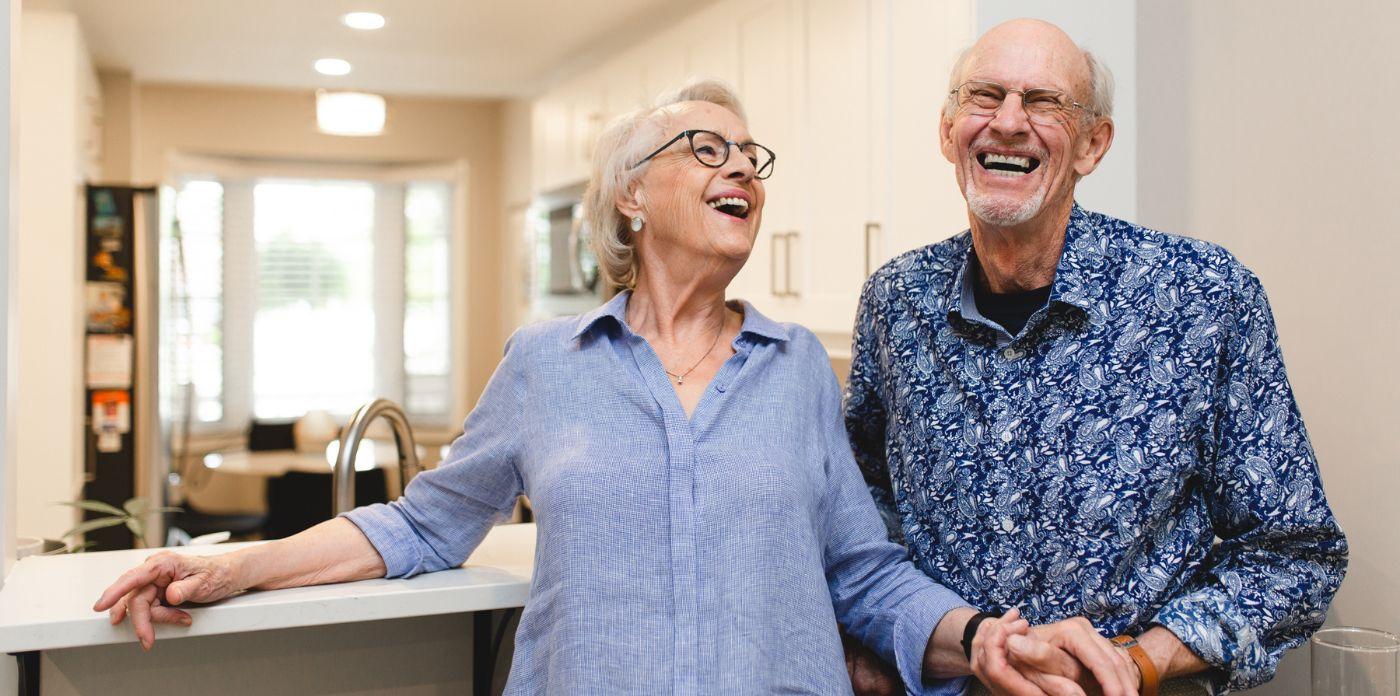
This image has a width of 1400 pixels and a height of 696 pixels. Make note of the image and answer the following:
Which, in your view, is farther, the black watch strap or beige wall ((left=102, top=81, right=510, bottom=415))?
beige wall ((left=102, top=81, right=510, bottom=415))

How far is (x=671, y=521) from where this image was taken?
1336mm

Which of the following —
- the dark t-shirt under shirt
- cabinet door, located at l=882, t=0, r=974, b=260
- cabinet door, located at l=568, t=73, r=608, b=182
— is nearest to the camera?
the dark t-shirt under shirt

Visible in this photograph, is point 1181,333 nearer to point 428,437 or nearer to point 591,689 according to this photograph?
point 591,689

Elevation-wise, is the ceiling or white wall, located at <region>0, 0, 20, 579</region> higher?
the ceiling

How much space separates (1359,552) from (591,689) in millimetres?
1181

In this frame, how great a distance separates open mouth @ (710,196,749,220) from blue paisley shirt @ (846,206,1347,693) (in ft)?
0.92

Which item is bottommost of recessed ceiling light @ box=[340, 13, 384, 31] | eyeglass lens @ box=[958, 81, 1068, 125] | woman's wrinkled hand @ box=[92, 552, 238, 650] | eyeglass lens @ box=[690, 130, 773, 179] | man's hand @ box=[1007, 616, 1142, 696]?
man's hand @ box=[1007, 616, 1142, 696]

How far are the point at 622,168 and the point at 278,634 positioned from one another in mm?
758

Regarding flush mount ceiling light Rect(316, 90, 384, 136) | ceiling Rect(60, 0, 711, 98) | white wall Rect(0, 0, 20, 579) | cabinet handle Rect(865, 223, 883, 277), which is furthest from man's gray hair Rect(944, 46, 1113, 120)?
flush mount ceiling light Rect(316, 90, 384, 136)

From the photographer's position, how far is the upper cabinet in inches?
101

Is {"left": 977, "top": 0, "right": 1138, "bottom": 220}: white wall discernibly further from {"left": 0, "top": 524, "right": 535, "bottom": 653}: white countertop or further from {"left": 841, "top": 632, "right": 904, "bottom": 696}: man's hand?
{"left": 0, "top": 524, "right": 535, "bottom": 653}: white countertop

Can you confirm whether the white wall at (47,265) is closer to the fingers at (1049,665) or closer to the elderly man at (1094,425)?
the elderly man at (1094,425)

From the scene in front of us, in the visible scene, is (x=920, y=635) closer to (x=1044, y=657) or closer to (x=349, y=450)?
(x=1044, y=657)

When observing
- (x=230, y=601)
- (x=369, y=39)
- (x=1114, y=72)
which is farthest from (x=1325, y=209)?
(x=369, y=39)
